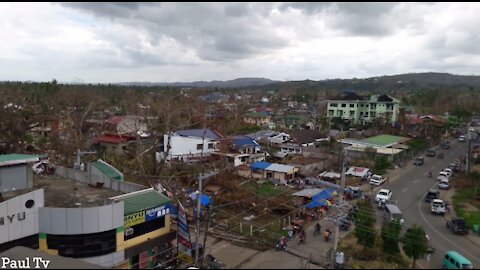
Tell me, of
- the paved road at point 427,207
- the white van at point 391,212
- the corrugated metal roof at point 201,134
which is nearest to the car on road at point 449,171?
the paved road at point 427,207

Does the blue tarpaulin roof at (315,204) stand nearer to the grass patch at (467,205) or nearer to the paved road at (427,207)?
the paved road at (427,207)

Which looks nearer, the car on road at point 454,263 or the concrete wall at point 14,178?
the car on road at point 454,263

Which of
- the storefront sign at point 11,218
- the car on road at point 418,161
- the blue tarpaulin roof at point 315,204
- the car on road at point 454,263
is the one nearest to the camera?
the car on road at point 454,263

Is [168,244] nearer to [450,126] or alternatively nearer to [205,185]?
[205,185]

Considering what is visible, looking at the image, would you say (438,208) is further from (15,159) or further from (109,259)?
(15,159)

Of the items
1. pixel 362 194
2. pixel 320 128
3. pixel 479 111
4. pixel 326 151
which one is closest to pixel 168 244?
pixel 362 194

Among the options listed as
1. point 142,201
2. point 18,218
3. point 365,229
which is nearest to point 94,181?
point 142,201

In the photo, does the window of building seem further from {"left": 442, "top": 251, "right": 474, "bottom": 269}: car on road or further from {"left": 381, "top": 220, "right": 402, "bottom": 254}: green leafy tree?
{"left": 442, "top": 251, "right": 474, "bottom": 269}: car on road

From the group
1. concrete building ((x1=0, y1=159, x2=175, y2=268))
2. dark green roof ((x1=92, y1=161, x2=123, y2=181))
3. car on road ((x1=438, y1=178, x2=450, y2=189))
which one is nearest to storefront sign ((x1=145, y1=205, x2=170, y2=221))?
concrete building ((x1=0, y1=159, x2=175, y2=268))
